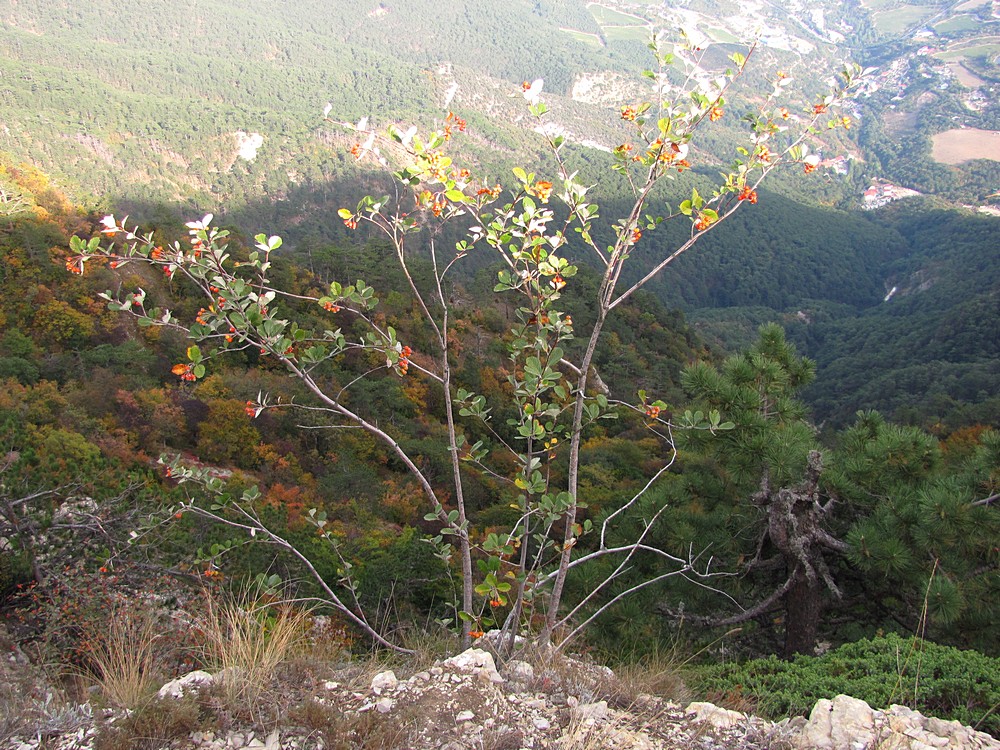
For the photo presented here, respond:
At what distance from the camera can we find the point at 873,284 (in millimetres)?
105938

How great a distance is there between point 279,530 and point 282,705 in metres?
6.12

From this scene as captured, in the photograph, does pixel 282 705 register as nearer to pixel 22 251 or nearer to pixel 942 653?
pixel 942 653

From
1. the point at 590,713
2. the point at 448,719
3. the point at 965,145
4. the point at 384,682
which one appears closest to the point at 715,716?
the point at 590,713

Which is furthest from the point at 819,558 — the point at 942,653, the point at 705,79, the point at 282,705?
the point at 282,705

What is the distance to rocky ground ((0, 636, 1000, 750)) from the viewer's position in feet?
6.57

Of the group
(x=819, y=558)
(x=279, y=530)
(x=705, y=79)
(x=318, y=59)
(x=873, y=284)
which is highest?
(x=318, y=59)

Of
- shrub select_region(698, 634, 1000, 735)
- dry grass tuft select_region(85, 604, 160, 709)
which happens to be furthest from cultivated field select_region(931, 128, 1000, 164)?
dry grass tuft select_region(85, 604, 160, 709)

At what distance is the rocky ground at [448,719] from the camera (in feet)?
6.57

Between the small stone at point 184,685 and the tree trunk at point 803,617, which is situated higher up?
the small stone at point 184,685

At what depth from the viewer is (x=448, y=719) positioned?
217cm

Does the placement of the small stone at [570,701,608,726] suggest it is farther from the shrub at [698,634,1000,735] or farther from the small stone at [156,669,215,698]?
the small stone at [156,669,215,698]

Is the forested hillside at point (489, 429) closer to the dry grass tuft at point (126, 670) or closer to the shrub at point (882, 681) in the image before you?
the shrub at point (882, 681)

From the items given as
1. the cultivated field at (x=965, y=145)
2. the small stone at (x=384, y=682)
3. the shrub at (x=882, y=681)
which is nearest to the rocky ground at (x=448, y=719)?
the small stone at (x=384, y=682)

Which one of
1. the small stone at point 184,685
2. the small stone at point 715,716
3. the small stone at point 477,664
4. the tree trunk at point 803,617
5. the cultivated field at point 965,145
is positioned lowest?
the cultivated field at point 965,145
